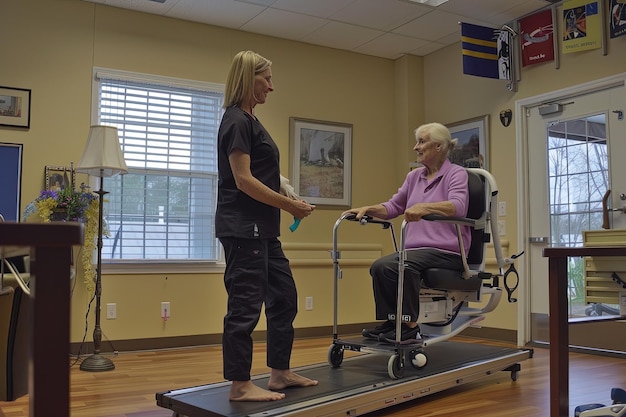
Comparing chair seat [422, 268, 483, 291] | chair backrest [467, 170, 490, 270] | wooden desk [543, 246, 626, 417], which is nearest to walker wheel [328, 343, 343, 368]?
chair seat [422, 268, 483, 291]

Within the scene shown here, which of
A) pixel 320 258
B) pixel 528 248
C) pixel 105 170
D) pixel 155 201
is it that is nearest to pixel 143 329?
pixel 155 201

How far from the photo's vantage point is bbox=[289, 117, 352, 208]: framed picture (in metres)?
5.46

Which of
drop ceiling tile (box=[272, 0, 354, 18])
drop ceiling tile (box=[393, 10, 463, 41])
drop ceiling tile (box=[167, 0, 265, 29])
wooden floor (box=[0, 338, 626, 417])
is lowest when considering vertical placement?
wooden floor (box=[0, 338, 626, 417])

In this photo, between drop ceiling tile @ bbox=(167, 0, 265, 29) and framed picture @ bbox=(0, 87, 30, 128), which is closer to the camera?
framed picture @ bbox=(0, 87, 30, 128)

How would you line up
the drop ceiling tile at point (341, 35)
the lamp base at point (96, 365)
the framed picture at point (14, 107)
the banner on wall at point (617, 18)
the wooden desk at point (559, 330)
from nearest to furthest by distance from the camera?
the wooden desk at point (559, 330), the lamp base at point (96, 365), the banner on wall at point (617, 18), the framed picture at point (14, 107), the drop ceiling tile at point (341, 35)

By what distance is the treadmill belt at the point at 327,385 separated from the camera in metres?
2.29

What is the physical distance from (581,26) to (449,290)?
254 cm

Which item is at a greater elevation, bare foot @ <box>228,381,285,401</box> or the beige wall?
the beige wall

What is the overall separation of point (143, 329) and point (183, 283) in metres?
0.46

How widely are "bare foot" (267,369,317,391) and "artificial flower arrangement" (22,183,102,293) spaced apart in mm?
2150

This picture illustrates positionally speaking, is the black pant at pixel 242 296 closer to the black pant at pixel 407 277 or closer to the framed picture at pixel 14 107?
the black pant at pixel 407 277

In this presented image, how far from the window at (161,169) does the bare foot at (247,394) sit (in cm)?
250

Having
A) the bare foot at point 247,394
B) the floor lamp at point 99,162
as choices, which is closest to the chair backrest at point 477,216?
the bare foot at point 247,394

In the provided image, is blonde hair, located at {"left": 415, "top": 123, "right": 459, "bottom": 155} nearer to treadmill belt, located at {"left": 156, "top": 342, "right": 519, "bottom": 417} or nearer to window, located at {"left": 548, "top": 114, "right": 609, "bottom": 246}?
treadmill belt, located at {"left": 156, "top": 342, "right": 519, "bottom": 417}
